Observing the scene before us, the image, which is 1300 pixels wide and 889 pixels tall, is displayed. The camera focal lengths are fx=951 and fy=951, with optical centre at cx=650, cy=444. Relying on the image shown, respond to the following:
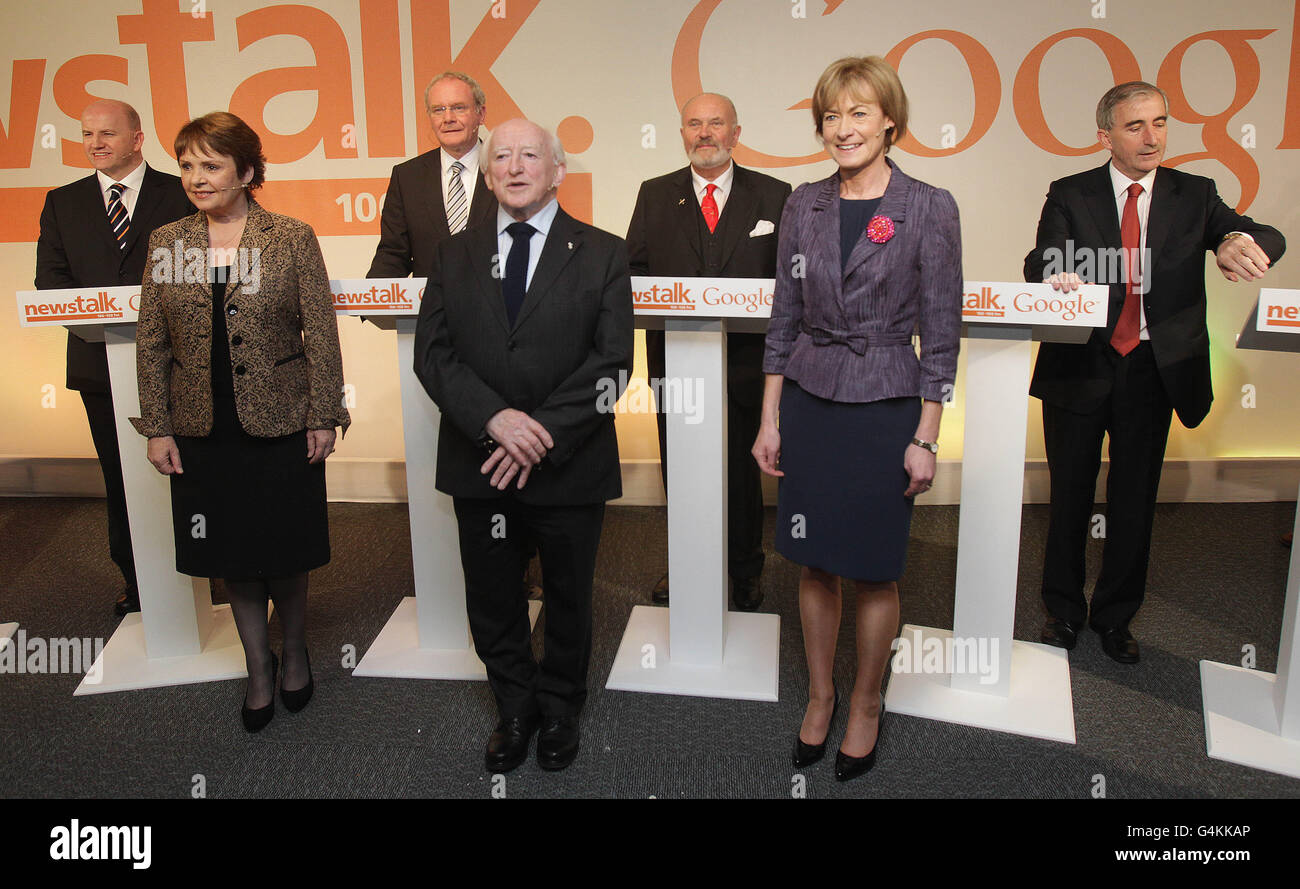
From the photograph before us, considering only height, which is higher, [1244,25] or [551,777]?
[1244,25]

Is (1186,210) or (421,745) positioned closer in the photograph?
(421,745)

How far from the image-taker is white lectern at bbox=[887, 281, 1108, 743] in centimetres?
272

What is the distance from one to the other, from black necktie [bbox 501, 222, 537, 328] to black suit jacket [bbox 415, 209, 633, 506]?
27 millimetres

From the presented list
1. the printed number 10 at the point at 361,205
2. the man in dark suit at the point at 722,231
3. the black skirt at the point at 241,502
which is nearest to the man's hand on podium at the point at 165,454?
the black skirt at the point at 241,502

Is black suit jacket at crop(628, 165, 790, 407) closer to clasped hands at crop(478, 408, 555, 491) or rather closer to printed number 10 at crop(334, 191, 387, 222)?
clasped hands at crop(478, 408, 555, 491)

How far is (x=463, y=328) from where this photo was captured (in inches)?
97.8

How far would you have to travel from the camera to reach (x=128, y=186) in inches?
141

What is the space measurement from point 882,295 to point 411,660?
2.03 meters

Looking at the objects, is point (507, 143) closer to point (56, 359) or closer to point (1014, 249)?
point (1014, 249)

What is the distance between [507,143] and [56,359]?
167 inches

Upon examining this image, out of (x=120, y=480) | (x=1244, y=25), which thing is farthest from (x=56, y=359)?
(x=1244, y=25)
